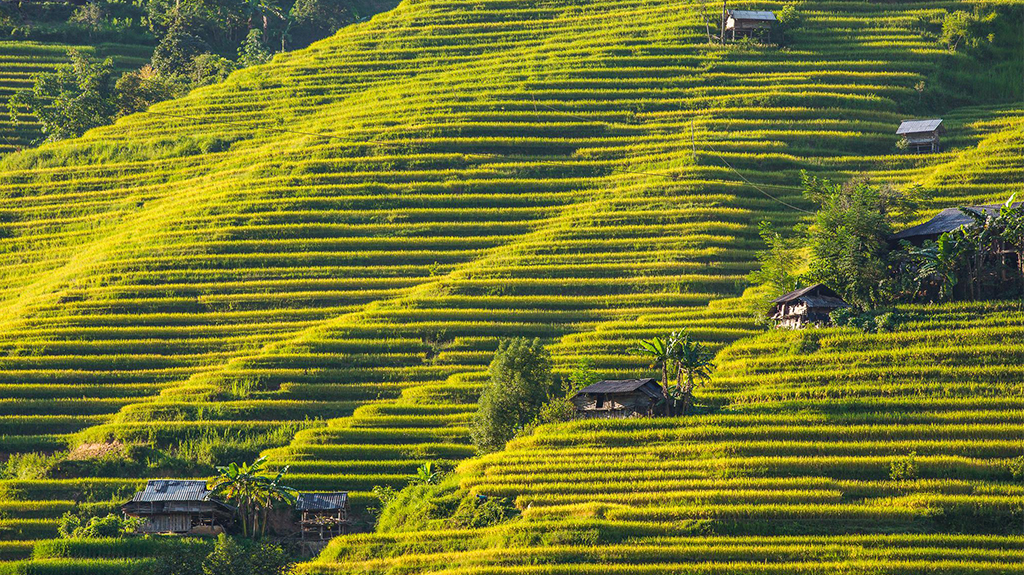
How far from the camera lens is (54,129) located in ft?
240

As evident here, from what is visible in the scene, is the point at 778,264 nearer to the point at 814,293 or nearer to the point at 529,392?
the point at 814,293

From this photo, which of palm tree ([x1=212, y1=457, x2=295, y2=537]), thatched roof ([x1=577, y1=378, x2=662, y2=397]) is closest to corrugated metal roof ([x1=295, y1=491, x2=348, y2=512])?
palm tree ([x1=212, y1=457, x2=295, y2=537])

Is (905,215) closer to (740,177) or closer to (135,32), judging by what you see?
(740,177)

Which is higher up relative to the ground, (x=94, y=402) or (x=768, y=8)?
(x=768, y=8)

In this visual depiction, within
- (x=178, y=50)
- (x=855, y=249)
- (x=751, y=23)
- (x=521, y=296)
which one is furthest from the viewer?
(x=178, y=50)

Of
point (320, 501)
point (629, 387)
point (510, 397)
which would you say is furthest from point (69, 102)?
point (629, 387)

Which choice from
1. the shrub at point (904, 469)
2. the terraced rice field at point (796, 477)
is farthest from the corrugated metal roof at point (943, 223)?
the shrub at point (904, 469)

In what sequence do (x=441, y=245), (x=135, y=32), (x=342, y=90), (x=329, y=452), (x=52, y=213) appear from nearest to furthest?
1. (x=329, y=452)
2. (x=441, y=245)
3. (x=52, y=213)
4. (x=342, y=90)
5. (x=135, y=32)

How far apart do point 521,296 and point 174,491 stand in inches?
709

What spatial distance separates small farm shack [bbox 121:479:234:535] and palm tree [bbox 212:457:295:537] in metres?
0.50

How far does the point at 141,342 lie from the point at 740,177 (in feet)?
95.8

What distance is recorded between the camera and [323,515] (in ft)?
129

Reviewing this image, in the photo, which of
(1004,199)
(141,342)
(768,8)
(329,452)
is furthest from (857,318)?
(768,8)

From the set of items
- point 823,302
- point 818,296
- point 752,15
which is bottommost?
point 823,302
